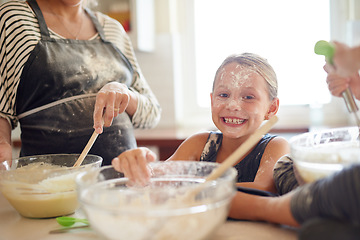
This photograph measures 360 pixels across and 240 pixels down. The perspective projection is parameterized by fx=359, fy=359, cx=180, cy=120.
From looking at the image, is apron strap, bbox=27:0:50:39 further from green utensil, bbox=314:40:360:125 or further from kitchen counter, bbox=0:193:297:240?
green utensil, bbox=314:40:360:125

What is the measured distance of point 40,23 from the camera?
51.3 inches

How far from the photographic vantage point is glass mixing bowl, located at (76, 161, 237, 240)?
0.57 meters

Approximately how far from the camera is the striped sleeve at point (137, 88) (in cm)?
145

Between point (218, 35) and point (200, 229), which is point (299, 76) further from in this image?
point (200, 229)

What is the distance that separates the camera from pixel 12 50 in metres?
1.25

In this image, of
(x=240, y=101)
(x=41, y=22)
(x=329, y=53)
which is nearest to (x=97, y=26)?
(x=41, y=22)

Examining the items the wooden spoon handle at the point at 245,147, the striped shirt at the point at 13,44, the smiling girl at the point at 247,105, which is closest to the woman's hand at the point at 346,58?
the wooden spoon handle at the point at 245,147

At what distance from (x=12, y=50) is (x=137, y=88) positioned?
516 millimetres

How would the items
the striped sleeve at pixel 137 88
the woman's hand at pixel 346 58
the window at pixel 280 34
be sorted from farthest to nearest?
the window at pixel 280 34
the striped sleeve at pixel 137 88
the woman's hand at pixel 346 58

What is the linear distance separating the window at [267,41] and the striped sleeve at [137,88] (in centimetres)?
149

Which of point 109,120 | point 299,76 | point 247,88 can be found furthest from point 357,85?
point 299,76

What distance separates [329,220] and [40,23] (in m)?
1.17

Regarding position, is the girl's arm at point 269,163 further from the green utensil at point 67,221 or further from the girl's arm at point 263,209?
the green utensil at point 67,221

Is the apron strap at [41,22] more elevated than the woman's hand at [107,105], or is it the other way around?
the apron strap at [41,22]
